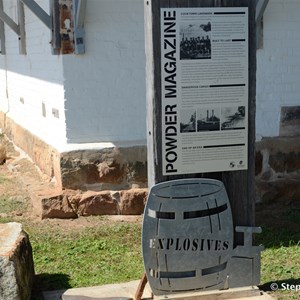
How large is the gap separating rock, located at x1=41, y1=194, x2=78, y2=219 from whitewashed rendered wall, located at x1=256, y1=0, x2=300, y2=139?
Answer: 2248 millimetres

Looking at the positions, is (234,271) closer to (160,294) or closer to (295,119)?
(160,294)

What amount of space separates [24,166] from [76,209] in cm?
201

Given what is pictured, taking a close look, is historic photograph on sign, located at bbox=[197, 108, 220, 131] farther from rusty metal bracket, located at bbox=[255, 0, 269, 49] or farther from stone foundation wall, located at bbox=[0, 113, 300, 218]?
rusty metal bracket, located at bbox=[255, 0, 269, 49]

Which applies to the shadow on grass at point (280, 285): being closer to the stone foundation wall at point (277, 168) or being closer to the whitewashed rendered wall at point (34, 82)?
the stone foundation wall at point (277, 168)

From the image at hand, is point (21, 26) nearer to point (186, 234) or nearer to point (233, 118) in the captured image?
point (233, 118)

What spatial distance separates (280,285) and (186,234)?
0.99 meters

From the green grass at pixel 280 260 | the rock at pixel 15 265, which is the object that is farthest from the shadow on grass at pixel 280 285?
the rock at pixel 15 265

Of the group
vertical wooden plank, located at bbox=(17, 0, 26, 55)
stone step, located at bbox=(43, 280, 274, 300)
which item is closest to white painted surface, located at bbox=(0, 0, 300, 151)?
vertical wooden plank, located at bbox=(17, 0, 26, 55)

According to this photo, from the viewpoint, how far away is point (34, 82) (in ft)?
27.2

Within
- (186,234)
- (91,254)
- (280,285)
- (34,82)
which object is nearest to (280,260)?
(280,285)

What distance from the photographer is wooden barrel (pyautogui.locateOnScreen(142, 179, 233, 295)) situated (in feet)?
13.2

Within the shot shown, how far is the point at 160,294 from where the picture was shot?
4.11 metres

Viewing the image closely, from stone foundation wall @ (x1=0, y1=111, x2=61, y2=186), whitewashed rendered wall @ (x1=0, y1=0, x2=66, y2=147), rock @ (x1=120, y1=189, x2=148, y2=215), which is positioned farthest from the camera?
whitewashed rendered wall @ (x1=0, y1=0, x2=66, y2=147)

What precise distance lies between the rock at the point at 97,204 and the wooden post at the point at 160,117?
251cm
